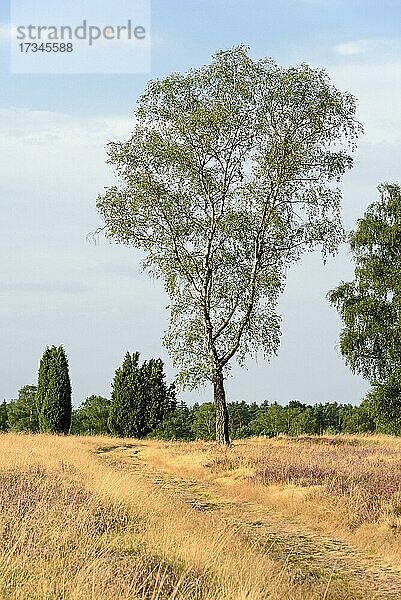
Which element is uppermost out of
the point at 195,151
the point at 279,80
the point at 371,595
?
the point at 279,80

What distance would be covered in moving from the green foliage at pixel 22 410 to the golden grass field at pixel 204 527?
3803 cm

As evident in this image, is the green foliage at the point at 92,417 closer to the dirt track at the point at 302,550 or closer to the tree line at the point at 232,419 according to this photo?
the tree line at the point at 232,419

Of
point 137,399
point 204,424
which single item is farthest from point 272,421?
point 137,399

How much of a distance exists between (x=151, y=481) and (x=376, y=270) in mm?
23953

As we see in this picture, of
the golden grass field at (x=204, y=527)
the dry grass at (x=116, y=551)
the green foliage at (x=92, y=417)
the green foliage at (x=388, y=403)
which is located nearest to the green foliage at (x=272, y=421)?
the green foliage at (x=92, y=417)

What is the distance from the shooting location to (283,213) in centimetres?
3247

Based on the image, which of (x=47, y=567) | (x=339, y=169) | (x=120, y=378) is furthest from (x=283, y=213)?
(x=47, y=567)

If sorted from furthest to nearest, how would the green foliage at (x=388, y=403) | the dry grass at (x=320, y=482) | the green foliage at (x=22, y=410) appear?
the green foliage at (x=22, y=410) → the green foliage at (x=388, y=403) → the dry grass at (x=320, y=482)

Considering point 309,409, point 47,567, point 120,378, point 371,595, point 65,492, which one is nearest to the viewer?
point 47,567

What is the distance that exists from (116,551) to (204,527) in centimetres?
293

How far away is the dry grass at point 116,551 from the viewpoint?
Answer: 8.12m

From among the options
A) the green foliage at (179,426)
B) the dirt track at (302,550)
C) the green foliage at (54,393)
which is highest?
the green foliage at (54,393)

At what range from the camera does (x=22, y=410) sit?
216 feet

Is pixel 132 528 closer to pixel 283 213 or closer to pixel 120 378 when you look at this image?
pixel 283 213
